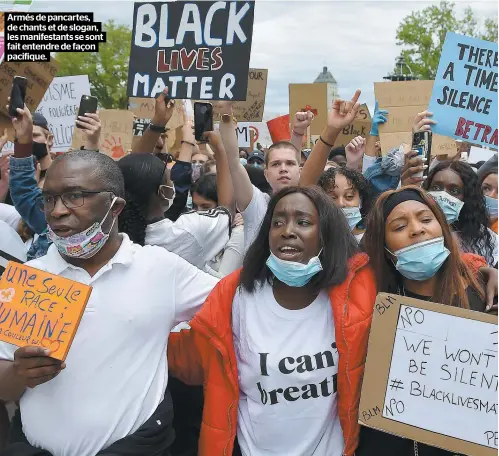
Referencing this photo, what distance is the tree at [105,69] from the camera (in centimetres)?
3881

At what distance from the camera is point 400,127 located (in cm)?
522

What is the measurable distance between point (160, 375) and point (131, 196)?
3.51 feet

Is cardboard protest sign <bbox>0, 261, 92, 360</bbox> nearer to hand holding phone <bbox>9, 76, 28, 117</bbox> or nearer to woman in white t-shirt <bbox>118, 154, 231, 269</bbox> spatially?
woman in white t-shirt <bbox>118, 154, 231, 269</bbox>

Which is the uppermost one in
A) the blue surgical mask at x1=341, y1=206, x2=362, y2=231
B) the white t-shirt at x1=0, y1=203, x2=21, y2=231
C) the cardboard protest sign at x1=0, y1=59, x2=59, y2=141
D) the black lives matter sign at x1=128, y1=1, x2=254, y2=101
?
the black lives matter sign at x1=128, y1=1, x2=254, y2=101

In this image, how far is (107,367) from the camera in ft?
7.57

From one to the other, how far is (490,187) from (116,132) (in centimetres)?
400

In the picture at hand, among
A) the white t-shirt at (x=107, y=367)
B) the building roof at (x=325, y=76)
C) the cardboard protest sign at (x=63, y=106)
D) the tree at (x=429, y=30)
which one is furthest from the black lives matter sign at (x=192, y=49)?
the building roof at (x=325, y=76)

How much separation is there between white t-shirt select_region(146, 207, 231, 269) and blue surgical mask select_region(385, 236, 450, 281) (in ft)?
3.74

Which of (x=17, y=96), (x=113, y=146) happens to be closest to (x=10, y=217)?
(x=17, y=96)

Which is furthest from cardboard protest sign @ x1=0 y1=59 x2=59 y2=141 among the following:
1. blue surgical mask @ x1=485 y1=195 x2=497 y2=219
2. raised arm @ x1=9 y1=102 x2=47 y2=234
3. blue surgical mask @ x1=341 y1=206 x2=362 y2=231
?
blue surgical mask @ x1=485 y1=195 x2=497 y2=219

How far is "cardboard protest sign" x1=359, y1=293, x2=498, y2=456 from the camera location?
2.23 meters

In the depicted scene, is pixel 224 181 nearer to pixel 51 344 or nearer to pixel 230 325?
pixel 230 325

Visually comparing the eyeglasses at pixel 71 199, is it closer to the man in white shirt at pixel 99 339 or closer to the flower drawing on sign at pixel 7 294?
the man in white shirt at pixel 99 339

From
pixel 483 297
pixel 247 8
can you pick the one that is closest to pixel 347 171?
pixel 247 8
